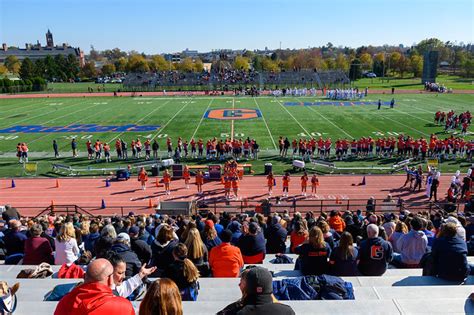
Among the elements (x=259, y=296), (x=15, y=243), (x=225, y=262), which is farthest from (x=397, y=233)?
(x=15, y=243)

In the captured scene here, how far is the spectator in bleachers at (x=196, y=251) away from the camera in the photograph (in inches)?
232

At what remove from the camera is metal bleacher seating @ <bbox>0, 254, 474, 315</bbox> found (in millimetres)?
4189

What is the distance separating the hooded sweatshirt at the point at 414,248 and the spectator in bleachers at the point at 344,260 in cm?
168

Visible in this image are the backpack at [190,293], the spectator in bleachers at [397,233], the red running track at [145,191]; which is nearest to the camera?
the backpack at [190,293]

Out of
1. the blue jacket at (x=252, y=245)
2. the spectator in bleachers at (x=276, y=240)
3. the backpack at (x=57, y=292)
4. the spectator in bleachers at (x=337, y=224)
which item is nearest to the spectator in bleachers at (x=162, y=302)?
the backpack at (x=57, y=292)

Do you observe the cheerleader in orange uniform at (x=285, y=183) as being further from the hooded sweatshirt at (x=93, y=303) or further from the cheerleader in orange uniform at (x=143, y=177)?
the hooded sweatshirt at (x=93, y=303)

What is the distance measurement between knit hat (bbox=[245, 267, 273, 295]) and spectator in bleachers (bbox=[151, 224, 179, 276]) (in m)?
2.86

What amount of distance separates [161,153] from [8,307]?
23.9 metres

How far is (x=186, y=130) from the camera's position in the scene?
3509cm

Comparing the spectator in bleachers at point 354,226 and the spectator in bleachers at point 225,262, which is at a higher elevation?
the spectator in bleachers at point 225,262

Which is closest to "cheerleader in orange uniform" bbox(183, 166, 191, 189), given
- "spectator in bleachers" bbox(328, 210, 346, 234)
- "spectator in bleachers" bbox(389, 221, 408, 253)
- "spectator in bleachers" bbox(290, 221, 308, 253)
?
"spectator in bleachers" bbox(328, 210, 346, 234)

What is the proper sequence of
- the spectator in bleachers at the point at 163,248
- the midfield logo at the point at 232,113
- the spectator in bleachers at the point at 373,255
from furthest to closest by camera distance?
the midfield logo at the point at 232,113 → the spectator in bleachers at the point at 373,255 → the spectator in bleachers at the point at 163,248

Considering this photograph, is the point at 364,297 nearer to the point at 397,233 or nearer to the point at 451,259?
the point at 451,259

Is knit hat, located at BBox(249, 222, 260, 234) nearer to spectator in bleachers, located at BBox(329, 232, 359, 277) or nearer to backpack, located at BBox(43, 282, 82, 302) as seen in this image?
spectator in bleachers, located at BBox(329, 232, 359, 277)
